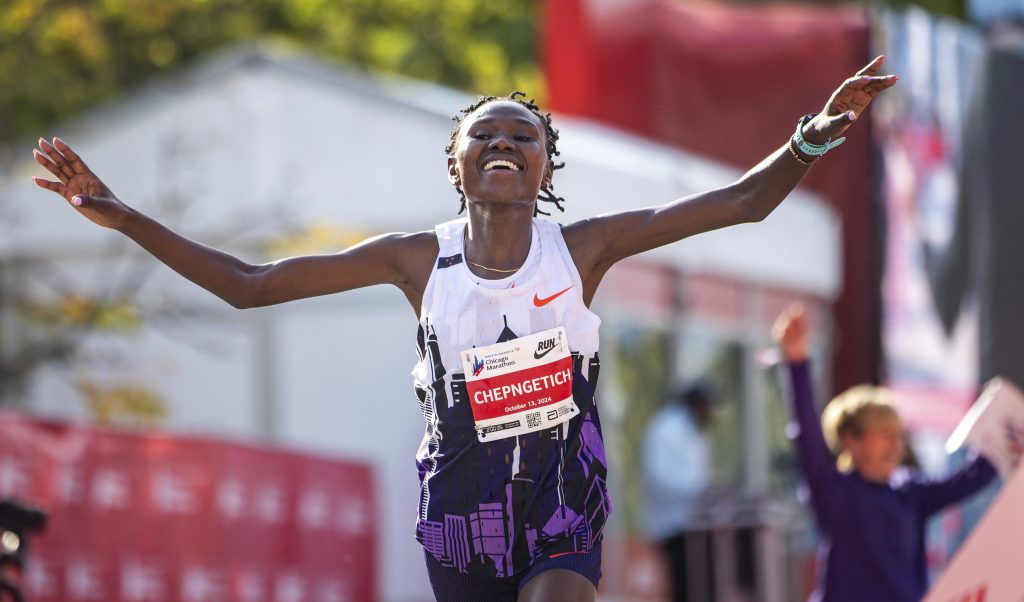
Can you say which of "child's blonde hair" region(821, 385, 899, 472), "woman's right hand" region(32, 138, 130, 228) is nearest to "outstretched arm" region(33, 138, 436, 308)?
"woman's right hand" region(32, 138, 130, 228)

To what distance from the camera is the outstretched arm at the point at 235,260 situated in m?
4.27

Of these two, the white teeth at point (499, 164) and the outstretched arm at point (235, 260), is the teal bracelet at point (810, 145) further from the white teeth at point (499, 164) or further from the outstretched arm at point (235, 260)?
the outstretched arm at point (235, 260)

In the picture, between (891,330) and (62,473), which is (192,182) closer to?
(62,473)

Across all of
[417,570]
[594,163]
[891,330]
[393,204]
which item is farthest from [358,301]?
[891,330]

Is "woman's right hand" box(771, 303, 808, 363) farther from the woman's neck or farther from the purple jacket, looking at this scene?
the woman's neck

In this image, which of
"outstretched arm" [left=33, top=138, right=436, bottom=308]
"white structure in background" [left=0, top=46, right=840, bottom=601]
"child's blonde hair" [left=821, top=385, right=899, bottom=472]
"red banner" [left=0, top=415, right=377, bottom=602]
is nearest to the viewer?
"outstretched arm" [left=33, top=138, right=436, bottom=308]

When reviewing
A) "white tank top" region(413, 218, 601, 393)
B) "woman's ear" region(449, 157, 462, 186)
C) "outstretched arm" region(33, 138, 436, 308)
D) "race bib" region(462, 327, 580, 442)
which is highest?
"woman's ear" region(449, 157, 462, 186)

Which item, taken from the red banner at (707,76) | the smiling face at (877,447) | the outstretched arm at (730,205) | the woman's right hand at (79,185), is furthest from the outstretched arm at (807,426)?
the red banner at (707,76)

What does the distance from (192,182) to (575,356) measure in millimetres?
10021

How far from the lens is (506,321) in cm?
423

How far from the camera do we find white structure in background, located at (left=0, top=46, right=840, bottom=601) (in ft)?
43.9

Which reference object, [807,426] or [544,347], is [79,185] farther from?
[807,426]

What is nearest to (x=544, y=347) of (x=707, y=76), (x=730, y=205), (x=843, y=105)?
(x=730, y=205)

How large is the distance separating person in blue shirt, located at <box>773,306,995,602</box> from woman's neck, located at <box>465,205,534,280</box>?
2.54 metres
